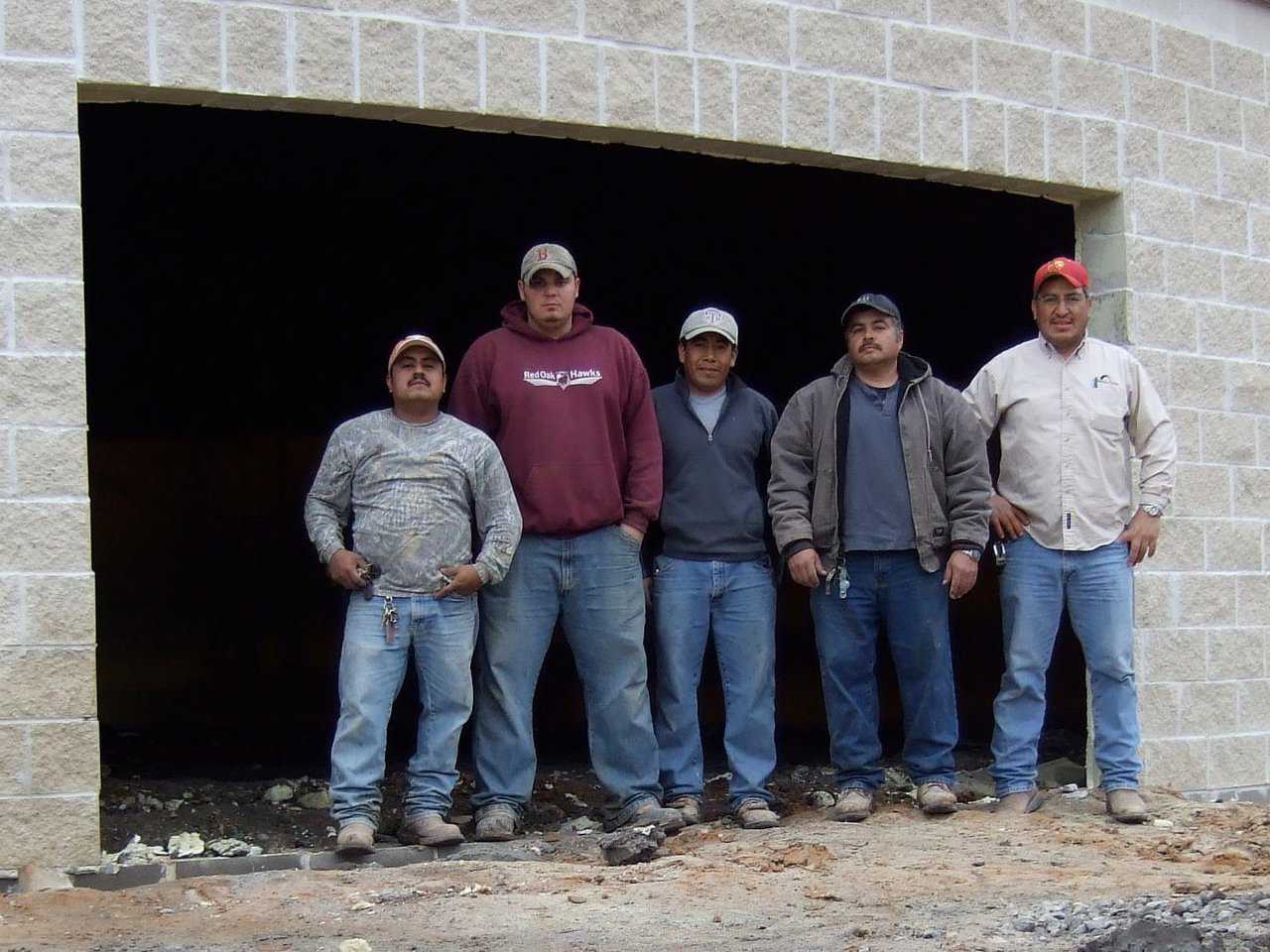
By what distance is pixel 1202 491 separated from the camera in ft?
26.6

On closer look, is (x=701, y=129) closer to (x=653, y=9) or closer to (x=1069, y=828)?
(x=653, y=9)

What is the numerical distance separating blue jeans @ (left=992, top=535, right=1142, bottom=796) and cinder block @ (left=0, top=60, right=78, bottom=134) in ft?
13.7

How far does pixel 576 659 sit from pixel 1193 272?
3.64 metres

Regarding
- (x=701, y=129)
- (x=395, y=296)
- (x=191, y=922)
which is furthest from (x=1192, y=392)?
(x=395, y=296)

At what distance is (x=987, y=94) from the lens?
770 cm

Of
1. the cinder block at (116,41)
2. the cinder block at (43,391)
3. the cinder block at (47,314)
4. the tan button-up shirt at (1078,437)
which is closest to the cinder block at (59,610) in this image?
the cinder block at (43,391)

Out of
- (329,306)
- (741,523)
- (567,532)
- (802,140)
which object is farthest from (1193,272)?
(329,306)

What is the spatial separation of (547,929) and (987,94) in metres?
4.38

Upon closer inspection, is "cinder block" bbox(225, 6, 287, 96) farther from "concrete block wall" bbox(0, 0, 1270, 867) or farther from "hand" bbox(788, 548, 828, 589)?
"hand" bbox(788, 548, 828, 589)

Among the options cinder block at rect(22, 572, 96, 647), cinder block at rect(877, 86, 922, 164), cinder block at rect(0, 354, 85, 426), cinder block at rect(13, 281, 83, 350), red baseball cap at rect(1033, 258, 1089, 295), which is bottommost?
cinder block at rect(22, 572, 96, 647)

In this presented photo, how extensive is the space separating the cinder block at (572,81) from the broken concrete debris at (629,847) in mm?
2850

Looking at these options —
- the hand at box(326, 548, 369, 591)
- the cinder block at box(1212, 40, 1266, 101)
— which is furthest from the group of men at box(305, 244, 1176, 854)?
the cinder block at box(1212, 40, 1266, 101)

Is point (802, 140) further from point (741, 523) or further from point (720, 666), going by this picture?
point (720, 666)

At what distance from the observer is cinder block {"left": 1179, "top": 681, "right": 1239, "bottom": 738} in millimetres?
7992
